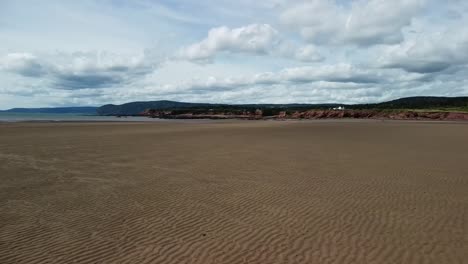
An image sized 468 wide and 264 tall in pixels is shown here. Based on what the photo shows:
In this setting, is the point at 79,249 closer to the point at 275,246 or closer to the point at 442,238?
the point at 275,246

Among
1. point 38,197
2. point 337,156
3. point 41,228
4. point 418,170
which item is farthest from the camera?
point 337,156

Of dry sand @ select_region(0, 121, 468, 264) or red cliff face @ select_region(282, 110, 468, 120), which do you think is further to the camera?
red cliff face @ select_region(282, 110, 468, 120)

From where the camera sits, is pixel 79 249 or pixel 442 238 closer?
pixel 79 249

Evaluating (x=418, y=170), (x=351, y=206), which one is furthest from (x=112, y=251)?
(x=418, y=170)

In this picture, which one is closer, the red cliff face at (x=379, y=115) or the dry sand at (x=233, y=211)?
the dry sand at (x=233, y=211)

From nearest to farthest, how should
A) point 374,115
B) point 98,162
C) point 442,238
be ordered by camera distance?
point 442,238, point 98,162, point 374,115

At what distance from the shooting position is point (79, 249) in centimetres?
777

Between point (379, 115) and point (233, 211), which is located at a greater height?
point (379, 115)

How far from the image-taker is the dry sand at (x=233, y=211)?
303 inches

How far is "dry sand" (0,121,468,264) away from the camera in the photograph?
25.2 ft

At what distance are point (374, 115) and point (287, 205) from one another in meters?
121

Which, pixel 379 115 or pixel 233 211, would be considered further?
pixel 379 115

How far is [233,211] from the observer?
10719mm

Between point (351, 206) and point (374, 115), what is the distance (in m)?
120
